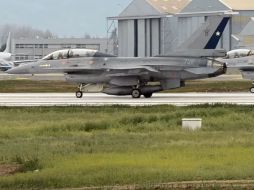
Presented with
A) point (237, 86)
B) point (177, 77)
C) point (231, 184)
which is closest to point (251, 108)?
point (177, 77)

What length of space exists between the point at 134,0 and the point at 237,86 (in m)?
101

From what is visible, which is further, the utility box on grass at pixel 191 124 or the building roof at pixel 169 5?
the building roof at pixel 169 5

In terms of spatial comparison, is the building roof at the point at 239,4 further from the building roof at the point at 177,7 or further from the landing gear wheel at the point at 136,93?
the landing gear wheel at the point at 136,93

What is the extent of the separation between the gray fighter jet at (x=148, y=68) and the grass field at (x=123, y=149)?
1310 cm

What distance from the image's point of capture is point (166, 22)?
14725 cm

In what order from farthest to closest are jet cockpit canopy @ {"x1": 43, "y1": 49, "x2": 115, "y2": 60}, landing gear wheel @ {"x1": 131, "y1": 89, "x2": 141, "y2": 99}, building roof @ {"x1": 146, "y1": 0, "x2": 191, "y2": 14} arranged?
building roof @ {"x1": 146, "y1": 0, "x2": 191, "y2": 14} < jet cockpit canopy @ {"x1": 43, "y1": 49, "x2": 115, "y2": 60} < landing gear wheel @ {"x1": 131, "y1": 89, "x2": 141, "y2": 99}

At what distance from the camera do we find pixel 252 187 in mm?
11867

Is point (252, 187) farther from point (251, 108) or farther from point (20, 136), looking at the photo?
point (251, 108)

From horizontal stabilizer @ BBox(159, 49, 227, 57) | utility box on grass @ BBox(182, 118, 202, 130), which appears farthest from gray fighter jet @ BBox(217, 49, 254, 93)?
utility box on grass @ BBox(182, 118, 202, 130)

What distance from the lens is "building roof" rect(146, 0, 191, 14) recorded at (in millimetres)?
149500

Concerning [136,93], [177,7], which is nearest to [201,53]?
[136,93]

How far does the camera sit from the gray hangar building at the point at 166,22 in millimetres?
133875

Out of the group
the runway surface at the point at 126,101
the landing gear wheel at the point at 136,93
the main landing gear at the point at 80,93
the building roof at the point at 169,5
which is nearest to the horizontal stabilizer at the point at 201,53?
the runway surface at the point at 126,101

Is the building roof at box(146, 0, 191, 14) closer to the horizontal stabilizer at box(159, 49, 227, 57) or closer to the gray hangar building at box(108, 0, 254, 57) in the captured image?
the gray hangar building at box(108, 0, 254, 57)
